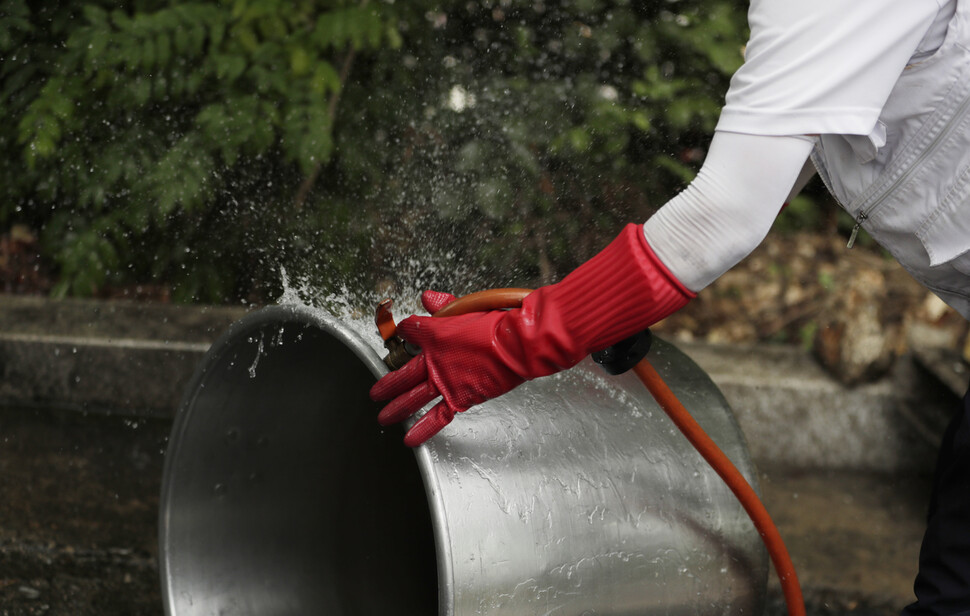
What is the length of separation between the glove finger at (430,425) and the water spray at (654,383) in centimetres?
15

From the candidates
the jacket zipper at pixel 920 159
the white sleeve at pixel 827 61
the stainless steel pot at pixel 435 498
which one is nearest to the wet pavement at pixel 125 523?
the stainless steel pot at pixel 435 498

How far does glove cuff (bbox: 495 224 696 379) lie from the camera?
1154 millimetres

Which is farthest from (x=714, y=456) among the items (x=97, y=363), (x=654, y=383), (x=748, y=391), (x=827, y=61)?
(x=97, y=363)

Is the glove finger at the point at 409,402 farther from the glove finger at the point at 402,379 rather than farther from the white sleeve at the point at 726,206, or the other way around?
the white sleeve at the point at 726,206

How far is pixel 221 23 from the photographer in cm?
321

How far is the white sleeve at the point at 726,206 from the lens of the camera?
3.52ft

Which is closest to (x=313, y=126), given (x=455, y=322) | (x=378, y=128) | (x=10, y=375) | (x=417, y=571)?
(x=378, y=128)

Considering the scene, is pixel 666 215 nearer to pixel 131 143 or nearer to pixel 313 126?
pixel 313 126

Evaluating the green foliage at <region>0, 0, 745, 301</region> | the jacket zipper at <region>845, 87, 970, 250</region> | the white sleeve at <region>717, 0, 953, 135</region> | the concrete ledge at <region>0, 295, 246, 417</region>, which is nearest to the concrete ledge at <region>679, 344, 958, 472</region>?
the green foliage at <region>0, 0, 745, 301</region>

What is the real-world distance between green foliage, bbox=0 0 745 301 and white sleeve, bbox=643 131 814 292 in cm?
208

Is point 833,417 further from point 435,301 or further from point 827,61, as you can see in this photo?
point 827,61

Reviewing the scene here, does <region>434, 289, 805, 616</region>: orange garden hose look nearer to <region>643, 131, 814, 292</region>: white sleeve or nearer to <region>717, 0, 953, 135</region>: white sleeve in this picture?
<region>643, 131, 814, 292</region>: white sleeve

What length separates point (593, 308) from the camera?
119 cm

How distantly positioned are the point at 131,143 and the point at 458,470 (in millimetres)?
2679
